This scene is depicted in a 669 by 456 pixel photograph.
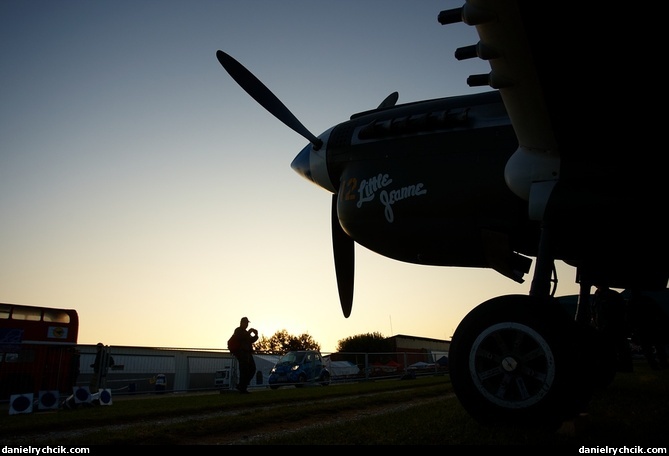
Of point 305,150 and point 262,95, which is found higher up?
point 262,95

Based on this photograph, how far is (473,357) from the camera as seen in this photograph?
12.9ft

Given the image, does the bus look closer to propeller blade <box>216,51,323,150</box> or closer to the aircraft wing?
propeller blade <box>216,51,323,150</box>

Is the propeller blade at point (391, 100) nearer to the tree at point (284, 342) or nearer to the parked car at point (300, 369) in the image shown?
the parked car at point (300, 369)

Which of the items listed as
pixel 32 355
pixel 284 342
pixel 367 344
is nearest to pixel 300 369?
pixel 32 355

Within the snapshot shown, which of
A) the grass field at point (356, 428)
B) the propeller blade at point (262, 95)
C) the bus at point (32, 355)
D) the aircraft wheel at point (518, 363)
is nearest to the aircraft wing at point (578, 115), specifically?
the aircraft wheel at point (518, 363)

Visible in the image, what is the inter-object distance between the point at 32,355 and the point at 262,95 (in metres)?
10.8

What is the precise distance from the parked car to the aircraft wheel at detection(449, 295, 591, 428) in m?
19.3

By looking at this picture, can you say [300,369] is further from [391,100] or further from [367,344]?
[367,344]

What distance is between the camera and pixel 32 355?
1308cm

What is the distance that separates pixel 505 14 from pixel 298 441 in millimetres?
3479

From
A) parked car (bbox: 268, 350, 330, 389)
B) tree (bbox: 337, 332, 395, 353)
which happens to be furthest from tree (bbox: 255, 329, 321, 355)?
parked car (bbox: 268, 350, 330, 389)

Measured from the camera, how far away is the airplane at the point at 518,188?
3.31 m

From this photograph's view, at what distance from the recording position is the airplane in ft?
10.9

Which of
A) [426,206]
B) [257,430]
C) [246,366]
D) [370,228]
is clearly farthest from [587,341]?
[246,366]
